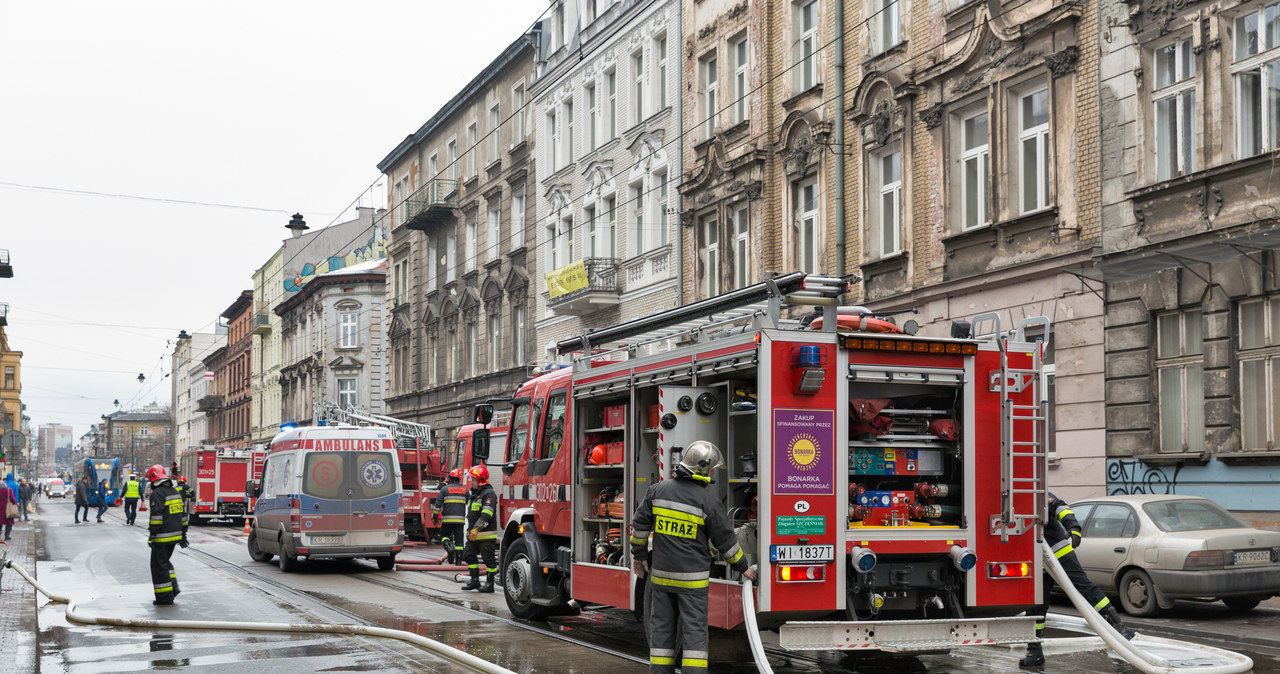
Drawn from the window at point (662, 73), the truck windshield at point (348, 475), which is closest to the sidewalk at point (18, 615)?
the truck windshield at point (348, 475)

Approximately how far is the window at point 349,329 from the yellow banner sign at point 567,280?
101 feet

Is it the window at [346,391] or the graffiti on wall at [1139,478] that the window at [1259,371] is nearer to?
the graffiti on wall at [1139,478]

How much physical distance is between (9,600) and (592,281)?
18.4 m

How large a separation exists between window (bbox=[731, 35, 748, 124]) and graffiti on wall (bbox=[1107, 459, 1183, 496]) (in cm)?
1233

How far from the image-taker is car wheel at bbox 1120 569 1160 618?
1365 cm

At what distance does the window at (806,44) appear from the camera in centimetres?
2519

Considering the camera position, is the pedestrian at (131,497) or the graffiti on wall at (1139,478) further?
the pedestrian at (131,497)

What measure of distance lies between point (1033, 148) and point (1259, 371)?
203 inches

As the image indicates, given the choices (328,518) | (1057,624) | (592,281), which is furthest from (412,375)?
(1057,624)

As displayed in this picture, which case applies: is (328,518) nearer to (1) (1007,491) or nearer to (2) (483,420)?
(2) (483,420)

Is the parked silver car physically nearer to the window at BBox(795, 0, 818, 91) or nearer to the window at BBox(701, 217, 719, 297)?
the window at BBox(795, 0, 818, 91)

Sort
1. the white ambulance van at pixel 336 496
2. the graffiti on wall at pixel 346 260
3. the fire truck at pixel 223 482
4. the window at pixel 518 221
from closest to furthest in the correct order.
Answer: the white ambulance van at pixel 336 496, the window at pixel 518 221, the fire truck at pixel 223 482, the graffiti on wall at pixel 346 260

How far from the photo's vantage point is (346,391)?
62.9 m

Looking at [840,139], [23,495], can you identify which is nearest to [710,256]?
[840,139]
